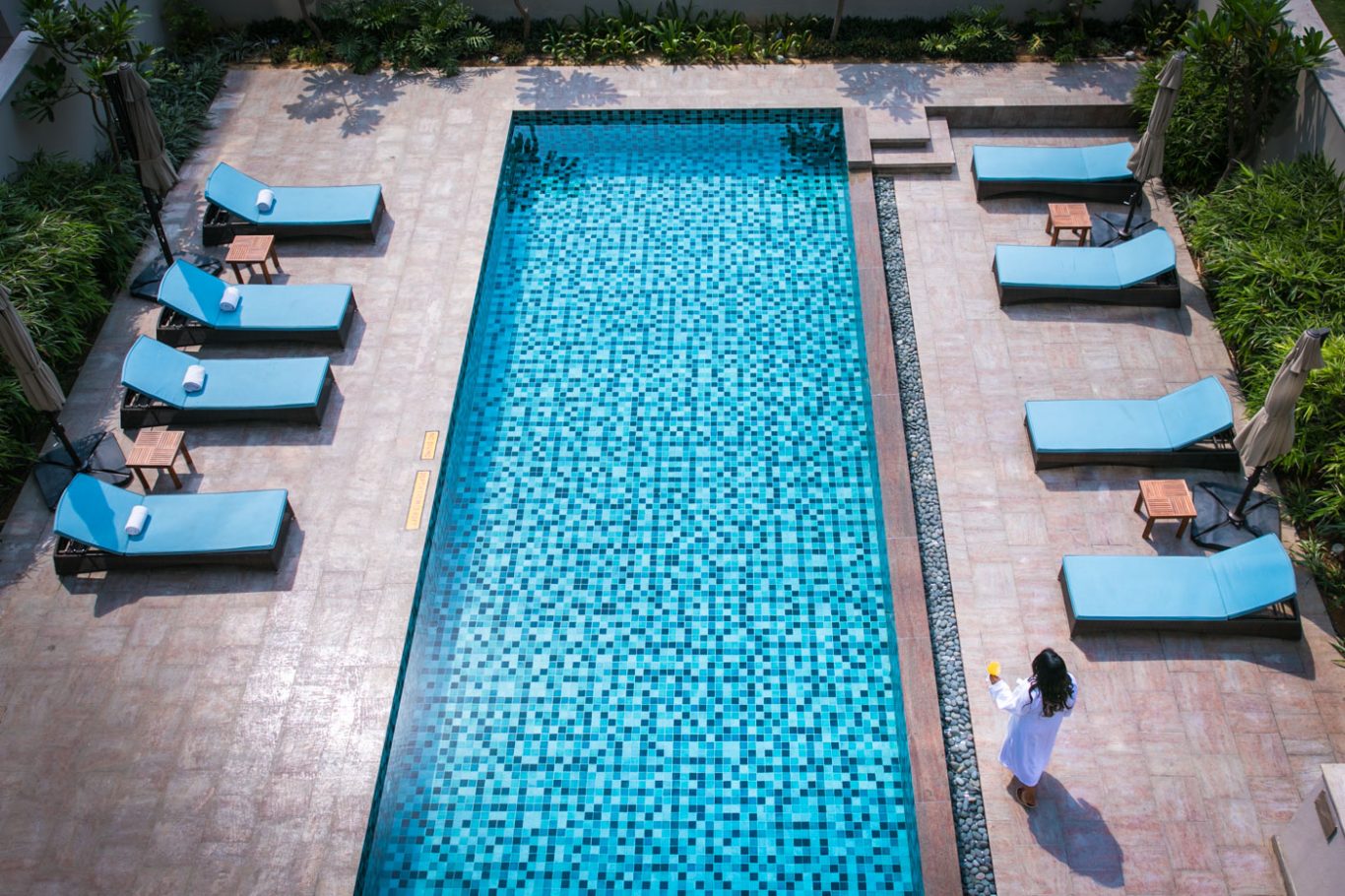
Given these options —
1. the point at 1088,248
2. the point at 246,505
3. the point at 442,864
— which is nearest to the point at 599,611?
the point at 442,864

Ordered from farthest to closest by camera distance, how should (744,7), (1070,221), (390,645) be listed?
(744,7) < (1070,221) < (390,645)

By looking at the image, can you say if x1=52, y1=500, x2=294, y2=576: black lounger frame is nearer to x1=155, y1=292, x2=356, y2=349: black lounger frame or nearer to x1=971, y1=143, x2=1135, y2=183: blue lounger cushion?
x1=155, y1=292, x2=356, y2=349: black lounger frame

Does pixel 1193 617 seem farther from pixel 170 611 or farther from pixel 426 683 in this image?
pixel 170 611

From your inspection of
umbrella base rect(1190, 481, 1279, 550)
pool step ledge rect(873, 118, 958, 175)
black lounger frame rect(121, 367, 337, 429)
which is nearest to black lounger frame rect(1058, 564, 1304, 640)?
umbrella base rect(1190, 481, 1279, 550)

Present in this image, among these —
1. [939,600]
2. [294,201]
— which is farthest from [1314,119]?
[294,201]

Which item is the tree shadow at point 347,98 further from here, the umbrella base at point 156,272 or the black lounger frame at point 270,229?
the umbrella base at point 156,272

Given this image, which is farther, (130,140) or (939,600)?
(130,140)

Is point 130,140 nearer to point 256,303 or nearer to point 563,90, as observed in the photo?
point 256,303

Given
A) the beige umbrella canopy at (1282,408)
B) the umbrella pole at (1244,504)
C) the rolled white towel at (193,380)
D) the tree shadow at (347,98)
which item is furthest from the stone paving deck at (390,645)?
the tree shadow at (347,98)
